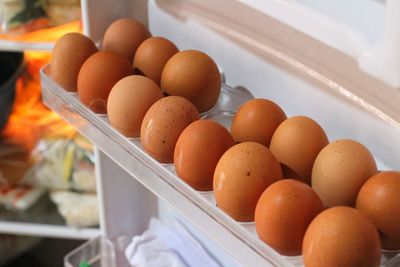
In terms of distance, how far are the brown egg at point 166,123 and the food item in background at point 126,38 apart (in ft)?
0.64

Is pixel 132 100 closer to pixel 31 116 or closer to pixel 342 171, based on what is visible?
pixel 342 171

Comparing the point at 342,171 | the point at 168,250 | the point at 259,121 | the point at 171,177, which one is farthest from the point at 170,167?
the point at 168,250

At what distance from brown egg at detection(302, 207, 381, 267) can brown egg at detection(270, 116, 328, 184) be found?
0.12m

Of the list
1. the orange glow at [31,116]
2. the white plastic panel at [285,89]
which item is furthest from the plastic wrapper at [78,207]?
the white plastic panel at [285,89]

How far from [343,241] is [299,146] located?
0.52 feet

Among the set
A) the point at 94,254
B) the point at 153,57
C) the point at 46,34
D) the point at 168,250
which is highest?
the point at 153,57

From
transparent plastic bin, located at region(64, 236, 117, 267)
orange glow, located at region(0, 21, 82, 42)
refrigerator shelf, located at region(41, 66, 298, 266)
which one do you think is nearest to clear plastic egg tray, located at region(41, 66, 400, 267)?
refrigerator shelf, located at region(41, 66, 298, 266)

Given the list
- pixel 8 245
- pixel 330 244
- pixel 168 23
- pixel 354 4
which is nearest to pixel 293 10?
pixel 354 4

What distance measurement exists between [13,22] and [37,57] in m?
0.21

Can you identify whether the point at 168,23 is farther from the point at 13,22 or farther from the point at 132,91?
the point at 13,22

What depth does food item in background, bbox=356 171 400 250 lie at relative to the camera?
76 cm

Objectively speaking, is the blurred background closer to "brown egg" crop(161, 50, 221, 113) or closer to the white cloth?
the white cloth

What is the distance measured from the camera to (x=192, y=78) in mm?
974

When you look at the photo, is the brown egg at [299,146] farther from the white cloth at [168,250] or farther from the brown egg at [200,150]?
the white cloth at [168,250]
